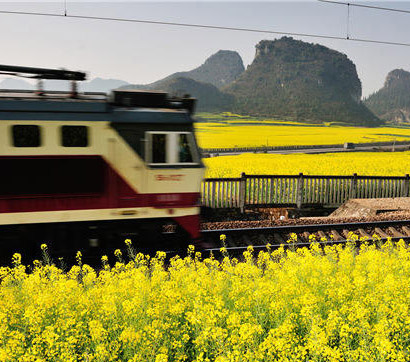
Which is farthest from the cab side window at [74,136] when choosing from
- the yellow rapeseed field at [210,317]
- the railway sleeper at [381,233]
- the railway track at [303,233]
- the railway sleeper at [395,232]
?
the railway sleeper at [395,232]

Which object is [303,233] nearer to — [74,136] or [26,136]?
[74,136]

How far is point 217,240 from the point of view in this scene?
1055 cm

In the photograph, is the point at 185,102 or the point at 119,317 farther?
the point at 185,102

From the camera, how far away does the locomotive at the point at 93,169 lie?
24.5 ft

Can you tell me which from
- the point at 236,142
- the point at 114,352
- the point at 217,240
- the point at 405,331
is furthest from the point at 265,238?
the point at 236,142

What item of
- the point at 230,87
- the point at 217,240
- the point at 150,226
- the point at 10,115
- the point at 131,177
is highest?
the point at 230,87

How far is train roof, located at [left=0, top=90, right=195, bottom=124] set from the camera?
7.43 metres

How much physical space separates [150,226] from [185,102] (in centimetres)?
277

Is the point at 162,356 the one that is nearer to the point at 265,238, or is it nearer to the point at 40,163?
the point at 40,163

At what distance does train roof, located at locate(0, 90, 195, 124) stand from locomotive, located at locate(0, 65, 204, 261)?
2 centimetres

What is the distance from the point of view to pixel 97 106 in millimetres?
7832

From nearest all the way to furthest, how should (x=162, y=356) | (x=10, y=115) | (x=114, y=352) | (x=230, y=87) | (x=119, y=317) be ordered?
1. (x=162, y=356)
2. (x=114, y=352)
3. (x=119, y=317)
4. (x=10, y=115)
5. (x=230, y=87)

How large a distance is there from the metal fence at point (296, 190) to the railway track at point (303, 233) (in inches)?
140

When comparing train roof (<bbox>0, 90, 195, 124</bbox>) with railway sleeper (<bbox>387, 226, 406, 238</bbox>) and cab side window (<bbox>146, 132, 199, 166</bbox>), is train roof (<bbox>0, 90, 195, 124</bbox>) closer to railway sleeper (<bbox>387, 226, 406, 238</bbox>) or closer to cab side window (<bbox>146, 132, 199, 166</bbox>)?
cab side window (<bbox>146, 132, 199, 166</bbox>)
